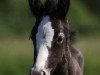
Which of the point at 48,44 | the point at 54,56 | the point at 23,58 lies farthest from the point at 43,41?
the point at 23,58

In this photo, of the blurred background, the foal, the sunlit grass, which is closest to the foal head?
the foal

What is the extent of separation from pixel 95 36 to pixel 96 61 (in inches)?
240

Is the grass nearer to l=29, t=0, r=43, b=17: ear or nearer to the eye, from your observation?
l=29, t=0, r=43, b=17: ear

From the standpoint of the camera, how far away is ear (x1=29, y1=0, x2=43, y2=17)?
1156cm

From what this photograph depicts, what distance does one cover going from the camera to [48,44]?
11.0 m

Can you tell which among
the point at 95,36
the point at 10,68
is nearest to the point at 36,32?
the point at 10,68

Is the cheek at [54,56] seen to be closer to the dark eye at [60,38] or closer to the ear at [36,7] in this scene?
the dark eye at [60,38]

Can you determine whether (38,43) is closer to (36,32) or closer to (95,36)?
(36,32)

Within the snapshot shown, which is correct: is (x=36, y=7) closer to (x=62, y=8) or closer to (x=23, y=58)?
(x=62, y=8)

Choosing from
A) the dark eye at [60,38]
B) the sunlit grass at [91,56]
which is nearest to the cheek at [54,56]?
the dark eye at [60,38]

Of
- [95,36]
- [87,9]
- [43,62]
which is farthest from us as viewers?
[87,9]

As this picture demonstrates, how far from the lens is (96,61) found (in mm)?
20094

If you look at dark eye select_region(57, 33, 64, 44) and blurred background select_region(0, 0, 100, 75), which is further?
blurred background select_region(0, 0, 100, 75)

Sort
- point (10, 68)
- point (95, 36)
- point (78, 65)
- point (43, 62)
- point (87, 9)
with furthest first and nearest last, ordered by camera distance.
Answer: point (87, 9) < point (95, 36) < point (10, 68) < point (78, 65) < point (43, 62)
